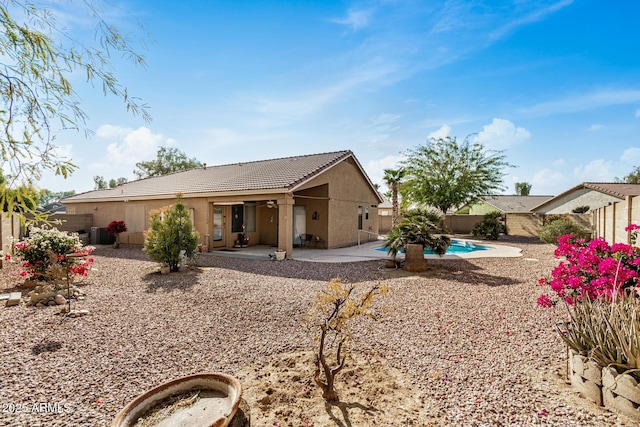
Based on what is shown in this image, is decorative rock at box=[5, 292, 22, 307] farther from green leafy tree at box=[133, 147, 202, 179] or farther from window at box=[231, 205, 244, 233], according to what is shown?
green leafy tree at box=[133, 147, 202, 179]

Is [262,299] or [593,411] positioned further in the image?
[262,299]

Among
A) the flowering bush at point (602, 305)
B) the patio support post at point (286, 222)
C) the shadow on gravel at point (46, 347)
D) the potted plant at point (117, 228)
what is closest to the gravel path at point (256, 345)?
the shadow on gravel at point (46, 347)

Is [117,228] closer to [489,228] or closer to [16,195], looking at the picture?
[16,195]

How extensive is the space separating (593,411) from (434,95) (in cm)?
1254

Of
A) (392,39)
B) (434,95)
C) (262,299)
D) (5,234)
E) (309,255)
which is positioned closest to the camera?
(262,299)

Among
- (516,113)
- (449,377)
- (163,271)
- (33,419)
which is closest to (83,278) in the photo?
(163,271)

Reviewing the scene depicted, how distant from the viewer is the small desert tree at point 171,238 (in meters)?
10.1

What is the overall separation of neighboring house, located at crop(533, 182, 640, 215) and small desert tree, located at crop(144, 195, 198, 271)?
27.9 m

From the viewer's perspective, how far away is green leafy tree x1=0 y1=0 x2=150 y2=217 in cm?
264

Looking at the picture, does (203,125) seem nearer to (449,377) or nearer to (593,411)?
(449,377)

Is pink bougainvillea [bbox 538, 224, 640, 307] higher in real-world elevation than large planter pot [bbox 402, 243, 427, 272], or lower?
higher

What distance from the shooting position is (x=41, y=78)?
2.87 m

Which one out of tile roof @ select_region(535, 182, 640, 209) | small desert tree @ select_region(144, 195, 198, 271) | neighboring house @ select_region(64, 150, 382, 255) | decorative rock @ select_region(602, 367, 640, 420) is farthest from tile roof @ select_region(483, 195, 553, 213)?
decorative rock @ select_region(602, 367, 640, 420)

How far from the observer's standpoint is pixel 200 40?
6359 mm
